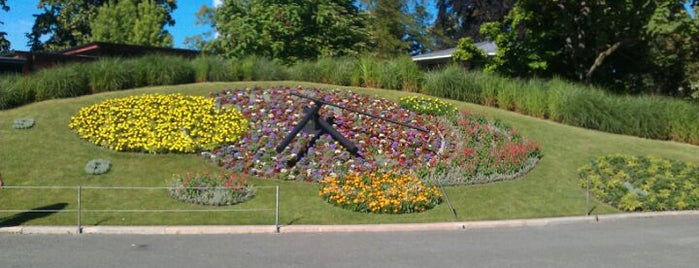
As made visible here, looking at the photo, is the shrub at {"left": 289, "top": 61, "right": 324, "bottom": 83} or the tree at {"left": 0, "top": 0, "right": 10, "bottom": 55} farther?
the tree at {"left": 0, "top": 0, "right": 10, "bottom": 55}

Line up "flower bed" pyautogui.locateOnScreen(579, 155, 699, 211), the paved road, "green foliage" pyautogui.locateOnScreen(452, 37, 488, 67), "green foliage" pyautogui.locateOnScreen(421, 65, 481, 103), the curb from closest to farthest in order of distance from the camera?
the paved road
the curb
"flower bed" pyautogui.locateOnScreen(579, 155, 699, 211)
"green foliage" pyautogui.locateOnScreen(421, 65, 481, 103)
"green foliage" pyautogui.locateOnScreen(452, 37, 488, 67)

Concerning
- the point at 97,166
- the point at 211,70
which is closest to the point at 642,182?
the point at 97,166

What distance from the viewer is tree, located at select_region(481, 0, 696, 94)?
23.1 metres

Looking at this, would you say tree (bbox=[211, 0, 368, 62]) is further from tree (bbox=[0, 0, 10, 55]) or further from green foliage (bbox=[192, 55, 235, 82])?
tree (bbox=[0, 0, 10, 55])

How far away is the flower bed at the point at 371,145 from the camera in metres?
14.5

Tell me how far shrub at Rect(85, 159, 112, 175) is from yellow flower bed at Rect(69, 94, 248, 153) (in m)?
0.85

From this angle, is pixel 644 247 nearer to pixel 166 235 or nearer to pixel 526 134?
pixel 166 235

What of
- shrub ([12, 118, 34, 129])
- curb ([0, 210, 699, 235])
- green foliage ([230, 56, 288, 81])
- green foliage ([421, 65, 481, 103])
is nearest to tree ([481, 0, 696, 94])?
green foliage ([421, 65, 481, 103])

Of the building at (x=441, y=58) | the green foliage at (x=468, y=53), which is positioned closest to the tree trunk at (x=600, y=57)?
the green foliage at (x=468, y=53)

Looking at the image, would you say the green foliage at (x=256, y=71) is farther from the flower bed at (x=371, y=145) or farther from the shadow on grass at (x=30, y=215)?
the shadow on grass at (x=30, y=215)

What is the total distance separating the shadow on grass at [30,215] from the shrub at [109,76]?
8.30 metres

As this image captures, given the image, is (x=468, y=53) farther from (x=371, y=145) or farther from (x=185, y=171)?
(x=185, y=171)

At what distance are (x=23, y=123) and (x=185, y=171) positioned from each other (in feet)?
16.9

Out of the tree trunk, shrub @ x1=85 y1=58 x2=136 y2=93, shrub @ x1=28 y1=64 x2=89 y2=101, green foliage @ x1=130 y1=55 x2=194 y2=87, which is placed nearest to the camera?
shrub @ x1=28 y1=64 x2=89 y2=101
